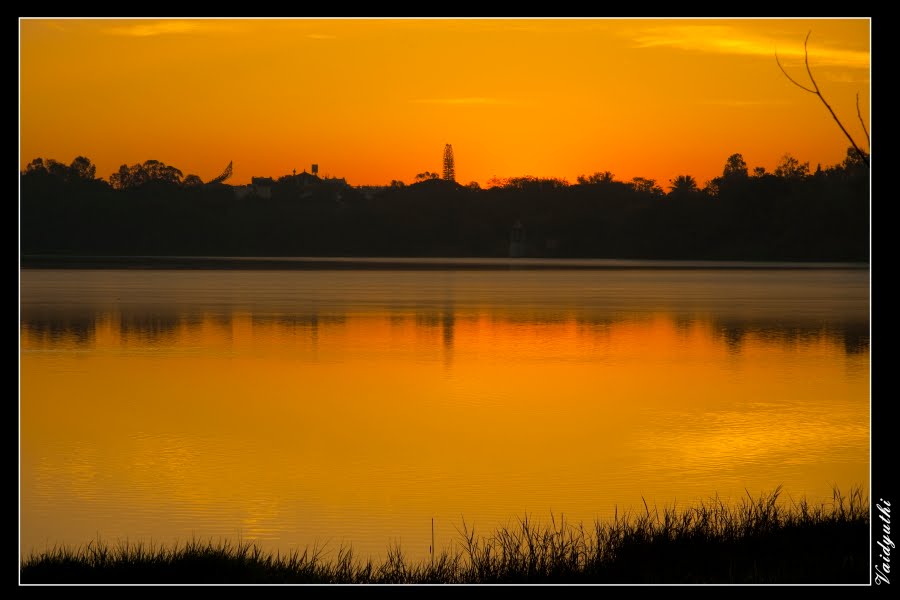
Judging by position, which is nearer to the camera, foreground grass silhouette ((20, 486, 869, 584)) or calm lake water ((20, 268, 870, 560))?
foreground grass silhouette ((20, 486, 869, 584))

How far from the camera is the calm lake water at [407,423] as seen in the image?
1284 cm

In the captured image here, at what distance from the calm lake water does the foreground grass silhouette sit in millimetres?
1140

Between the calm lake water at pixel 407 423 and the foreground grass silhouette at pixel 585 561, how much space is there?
1140 mm

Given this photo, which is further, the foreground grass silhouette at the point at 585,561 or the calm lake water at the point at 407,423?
the calm lake water at the point at 407,423

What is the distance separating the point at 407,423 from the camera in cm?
1828

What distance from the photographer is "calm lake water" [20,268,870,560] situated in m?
12.8

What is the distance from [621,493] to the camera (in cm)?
1369

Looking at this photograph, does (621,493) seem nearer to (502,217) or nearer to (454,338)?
(454,338)

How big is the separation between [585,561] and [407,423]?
8342 millimetres

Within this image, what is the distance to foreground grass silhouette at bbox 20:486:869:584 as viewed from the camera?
9164 millimetres

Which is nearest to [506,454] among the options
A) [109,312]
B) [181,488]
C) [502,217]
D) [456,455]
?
[456,455]

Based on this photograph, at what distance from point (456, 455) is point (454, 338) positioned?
1704 cm

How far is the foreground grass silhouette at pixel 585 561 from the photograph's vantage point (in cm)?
916

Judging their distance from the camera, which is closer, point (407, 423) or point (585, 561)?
point (585, 561)
